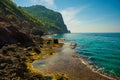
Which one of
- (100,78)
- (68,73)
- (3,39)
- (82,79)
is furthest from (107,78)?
(3,39)

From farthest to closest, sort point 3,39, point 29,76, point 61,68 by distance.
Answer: point 3,39
point 61,68
point 29,76

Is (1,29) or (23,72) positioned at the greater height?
(1,29)

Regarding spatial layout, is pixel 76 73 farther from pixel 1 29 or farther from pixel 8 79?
pixel 1 29

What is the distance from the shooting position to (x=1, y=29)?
5259 centimetres

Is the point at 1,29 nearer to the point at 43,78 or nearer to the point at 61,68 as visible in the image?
the point at 61,68

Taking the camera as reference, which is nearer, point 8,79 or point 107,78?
point 8,79

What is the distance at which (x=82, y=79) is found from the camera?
Result: 99.0 ft

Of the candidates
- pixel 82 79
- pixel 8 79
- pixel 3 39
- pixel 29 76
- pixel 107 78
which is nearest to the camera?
pixel 8 79

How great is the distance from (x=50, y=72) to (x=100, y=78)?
36.2ft

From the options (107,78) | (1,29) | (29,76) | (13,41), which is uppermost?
(1,29)

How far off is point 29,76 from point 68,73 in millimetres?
9535

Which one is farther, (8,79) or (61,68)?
(61,68)

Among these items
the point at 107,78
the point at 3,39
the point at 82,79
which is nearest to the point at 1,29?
the point at 3,39

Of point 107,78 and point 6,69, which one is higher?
point 6,69
